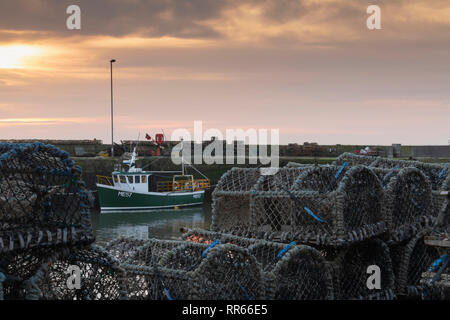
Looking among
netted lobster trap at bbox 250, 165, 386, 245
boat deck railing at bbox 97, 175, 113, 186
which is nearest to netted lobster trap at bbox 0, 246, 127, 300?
netted lobster trap at bbox 250, 165, 386, 245

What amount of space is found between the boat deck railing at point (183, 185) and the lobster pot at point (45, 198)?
24.8m

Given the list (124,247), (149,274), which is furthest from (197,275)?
(124,247)

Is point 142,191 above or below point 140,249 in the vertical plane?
below

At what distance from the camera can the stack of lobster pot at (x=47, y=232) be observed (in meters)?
3.81

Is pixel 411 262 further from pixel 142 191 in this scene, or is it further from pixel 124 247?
pixel 142 191

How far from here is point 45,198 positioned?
4.16 m

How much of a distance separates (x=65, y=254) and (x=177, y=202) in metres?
25.2

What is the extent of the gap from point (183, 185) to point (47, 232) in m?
26.6

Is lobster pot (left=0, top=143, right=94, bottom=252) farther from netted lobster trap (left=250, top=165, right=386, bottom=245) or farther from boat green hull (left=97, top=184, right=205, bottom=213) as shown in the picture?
boat green hull (left=97, top=184, right=205, bottom=213)

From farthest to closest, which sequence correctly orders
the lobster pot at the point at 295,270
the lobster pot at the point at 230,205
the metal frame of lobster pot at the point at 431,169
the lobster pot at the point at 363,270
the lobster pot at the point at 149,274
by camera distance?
the metal frame of lobster pot at the point at 431,169, the lobster pot at the point at 230,205, the lobster pot at the point at 363,270, the lobster pot at the point at 295,270, the lobster pot at the point at 149,274

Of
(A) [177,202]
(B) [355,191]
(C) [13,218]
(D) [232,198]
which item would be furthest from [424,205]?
(A) [177,202]

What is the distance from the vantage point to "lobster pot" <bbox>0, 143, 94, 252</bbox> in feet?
13.0

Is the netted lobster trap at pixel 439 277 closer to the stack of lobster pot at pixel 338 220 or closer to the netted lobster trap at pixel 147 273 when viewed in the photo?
the stack of lobster pot at pixel 338 220

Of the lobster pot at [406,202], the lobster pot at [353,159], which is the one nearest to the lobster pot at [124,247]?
the lobster pot at [406,202]
